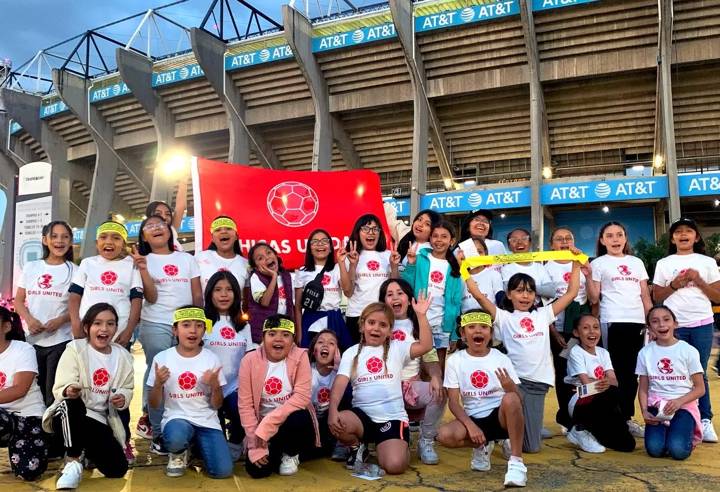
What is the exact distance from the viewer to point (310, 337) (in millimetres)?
4277

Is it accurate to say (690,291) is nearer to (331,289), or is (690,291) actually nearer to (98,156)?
(331,289)

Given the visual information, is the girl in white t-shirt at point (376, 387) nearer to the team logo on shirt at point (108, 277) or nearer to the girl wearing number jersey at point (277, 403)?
the girl wearing number jersey at point (277, 403)

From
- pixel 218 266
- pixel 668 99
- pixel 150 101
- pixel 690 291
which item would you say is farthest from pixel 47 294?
pixel 150 101

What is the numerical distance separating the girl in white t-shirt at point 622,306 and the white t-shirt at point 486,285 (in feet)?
2.34

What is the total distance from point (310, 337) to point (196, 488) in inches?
58.0

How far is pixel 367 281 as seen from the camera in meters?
4.30

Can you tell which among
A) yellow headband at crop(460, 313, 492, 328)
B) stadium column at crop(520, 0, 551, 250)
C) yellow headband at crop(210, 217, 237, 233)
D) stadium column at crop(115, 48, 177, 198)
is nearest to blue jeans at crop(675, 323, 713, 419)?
yellow headband at crop(460, 313, 492, 328)

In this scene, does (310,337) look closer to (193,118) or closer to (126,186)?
(193,118)

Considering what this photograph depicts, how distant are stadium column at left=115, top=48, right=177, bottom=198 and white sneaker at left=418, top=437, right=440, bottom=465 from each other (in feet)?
72.9

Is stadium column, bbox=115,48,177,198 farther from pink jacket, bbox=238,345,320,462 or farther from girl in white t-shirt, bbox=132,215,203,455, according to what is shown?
pink jacket, bbox=238,345,320,462

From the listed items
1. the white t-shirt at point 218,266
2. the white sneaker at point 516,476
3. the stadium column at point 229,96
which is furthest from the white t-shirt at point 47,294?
the stadium column at point 229,96

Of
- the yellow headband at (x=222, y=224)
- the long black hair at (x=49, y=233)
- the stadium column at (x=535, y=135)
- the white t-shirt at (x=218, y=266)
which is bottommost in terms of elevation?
the white t-shirt at (x=218, y=266)

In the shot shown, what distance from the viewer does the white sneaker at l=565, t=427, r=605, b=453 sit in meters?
3.83

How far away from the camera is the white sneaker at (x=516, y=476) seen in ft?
9.82
